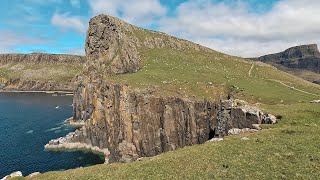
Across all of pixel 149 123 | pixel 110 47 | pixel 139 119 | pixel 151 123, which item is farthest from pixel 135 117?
pixel 110 47

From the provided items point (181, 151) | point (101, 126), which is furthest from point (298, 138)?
point (101, 126)

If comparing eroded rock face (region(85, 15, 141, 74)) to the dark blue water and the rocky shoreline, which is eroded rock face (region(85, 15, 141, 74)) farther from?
the dark blue water

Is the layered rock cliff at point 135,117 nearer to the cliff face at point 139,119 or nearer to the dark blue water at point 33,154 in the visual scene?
the cliff face at point 139,119

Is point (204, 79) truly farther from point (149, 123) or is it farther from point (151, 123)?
point (149, 123)

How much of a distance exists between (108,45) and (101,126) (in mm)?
43801

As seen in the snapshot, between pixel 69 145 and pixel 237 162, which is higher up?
pixel 237 162

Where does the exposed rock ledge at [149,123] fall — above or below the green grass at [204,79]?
below

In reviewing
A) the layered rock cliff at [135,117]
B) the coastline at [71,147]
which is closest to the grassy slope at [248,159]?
the layered rock cliff at [135,117]

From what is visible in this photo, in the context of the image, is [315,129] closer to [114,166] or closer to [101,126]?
[114,166]

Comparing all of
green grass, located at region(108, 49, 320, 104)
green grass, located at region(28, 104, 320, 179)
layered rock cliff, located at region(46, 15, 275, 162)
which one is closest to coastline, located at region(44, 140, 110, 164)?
layered rock cliff, located at region(46, 15, 275, 162)

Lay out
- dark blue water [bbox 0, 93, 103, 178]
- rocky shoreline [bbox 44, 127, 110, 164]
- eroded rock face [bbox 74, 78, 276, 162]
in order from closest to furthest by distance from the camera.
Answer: eroded rock face [bbox 74, 78, 276, 162]
dark blue water [bbox 0, 93, 103, 178]
rocky shoreline [bbox 44, 127, 110, 164]

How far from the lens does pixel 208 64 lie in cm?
17700

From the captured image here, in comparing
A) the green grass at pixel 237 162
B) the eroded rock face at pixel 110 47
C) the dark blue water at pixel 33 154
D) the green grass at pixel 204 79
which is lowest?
the dark blue water at pixel 33 154

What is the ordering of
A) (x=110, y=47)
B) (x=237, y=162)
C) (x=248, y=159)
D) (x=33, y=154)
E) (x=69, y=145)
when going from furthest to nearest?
(x=110, y=47)
(x=69, y=145)
(x=33, y=154)
(x=248, y=159)
(x=237, y=162)
